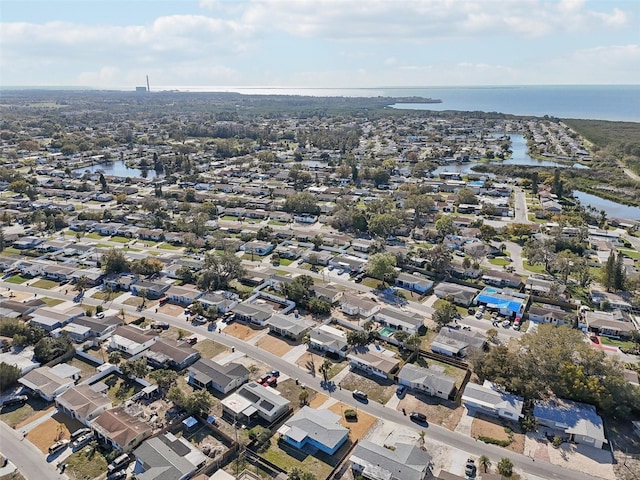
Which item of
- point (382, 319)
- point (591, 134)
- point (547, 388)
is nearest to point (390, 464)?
point (547, 388)

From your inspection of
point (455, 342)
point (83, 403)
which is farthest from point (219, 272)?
point (455, 342)

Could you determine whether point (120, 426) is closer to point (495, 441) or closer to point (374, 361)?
point (374, 361)

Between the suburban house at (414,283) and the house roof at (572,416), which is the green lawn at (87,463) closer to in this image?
the house roof at (572,416)

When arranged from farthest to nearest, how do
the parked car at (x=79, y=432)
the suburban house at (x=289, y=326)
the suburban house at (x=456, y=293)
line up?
the suburban house at (x=456, y=293), the suburban house at (x=289, y=326), the parked car at (x=79, y=432)

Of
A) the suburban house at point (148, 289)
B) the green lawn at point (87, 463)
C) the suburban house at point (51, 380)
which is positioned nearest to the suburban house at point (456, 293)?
the suburban house at point (148, 289)

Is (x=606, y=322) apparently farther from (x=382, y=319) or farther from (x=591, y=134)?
(x=591, y=134)

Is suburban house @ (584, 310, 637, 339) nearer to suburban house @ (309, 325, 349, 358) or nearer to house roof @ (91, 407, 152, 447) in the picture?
suburban house @ (309, 325, 349, 358)

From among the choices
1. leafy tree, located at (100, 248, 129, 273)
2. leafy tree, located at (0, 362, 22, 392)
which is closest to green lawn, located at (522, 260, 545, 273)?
leafy tree, located at (100, 248, 129, 273)
